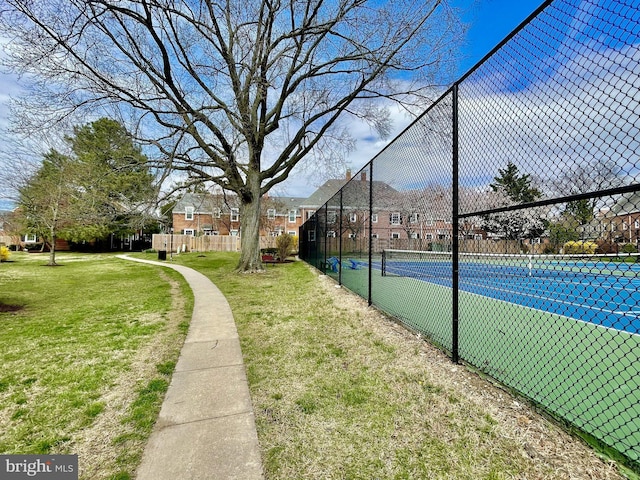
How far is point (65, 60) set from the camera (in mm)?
8664

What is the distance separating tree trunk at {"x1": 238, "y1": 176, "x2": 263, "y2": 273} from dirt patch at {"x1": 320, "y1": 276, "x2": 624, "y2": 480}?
381 inches

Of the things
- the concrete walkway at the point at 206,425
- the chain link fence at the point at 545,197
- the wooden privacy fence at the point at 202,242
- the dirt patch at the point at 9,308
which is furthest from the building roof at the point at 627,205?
the wooden privacy fence at the point at 202,242

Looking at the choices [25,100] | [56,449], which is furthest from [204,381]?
[25,100]

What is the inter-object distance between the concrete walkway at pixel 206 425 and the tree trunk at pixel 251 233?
347 inches

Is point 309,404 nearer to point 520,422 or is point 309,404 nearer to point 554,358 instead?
point 520,422

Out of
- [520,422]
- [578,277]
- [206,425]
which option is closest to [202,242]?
[206,425]

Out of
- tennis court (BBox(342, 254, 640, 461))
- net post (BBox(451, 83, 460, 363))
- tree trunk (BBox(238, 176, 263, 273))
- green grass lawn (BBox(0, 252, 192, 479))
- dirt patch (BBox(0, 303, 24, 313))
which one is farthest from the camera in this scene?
tree trunk (BBox(238, 176, 263, 273))

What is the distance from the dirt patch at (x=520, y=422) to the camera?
5.71 feet

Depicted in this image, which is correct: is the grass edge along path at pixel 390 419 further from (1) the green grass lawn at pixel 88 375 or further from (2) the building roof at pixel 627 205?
(2) the building roof at pixel 627 205

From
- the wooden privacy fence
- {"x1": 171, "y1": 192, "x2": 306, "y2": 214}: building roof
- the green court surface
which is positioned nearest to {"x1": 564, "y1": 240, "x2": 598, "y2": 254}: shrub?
the green court surface

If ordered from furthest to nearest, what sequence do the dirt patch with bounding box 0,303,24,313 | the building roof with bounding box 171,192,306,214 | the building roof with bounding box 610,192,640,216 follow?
the building roof with bounding box 171,192,306,214
the dirt patch with bounding box 0,303,24,313
the building roof with bounding box 610,192,640,216

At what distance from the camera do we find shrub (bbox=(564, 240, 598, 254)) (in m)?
2.17

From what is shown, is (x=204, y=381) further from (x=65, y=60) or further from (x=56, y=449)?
(x=65, y=60)

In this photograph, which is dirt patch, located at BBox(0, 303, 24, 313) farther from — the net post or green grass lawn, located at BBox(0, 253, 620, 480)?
the net post
